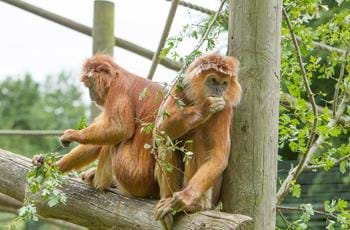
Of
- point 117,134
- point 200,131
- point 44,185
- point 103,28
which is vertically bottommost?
point 44,185

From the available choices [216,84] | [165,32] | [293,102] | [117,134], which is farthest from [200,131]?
[165,32]

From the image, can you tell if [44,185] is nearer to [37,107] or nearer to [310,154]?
[310,154]

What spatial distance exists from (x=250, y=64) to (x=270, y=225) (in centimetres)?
77

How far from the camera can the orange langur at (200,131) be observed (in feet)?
11.9

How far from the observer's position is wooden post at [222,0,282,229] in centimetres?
371

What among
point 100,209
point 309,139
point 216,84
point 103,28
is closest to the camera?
point 216,84

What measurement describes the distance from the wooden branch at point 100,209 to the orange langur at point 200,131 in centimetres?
11

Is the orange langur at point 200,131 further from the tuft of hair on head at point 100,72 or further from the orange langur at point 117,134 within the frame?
the tuft of hair on head at point 100,72

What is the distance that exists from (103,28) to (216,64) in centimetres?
202

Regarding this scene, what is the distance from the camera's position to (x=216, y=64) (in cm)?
374

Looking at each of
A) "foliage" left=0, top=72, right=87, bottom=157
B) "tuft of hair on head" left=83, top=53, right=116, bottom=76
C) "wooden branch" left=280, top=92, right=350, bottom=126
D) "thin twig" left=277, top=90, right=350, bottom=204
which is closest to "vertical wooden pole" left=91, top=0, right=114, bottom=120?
"tuft of hair on head" left=83, top=53, right=116, bottom=76

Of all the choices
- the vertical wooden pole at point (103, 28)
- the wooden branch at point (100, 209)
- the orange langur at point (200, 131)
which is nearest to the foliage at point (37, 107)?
the vertical wooden pole at point (103, 28)

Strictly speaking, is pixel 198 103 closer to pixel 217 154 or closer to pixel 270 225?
pixel 217 154

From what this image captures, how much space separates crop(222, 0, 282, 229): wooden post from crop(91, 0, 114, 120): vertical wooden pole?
1950 millimetres
